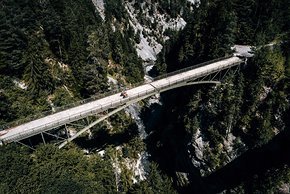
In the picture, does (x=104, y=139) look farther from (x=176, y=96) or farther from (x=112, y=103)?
(x=176, y=96)

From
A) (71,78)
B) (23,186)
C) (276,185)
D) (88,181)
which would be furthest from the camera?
(71,78)

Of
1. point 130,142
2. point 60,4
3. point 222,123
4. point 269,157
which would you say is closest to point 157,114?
point 130,142

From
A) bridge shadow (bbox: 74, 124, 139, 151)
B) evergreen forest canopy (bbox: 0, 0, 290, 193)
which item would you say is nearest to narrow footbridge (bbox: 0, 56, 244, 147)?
evergreen forest canopy (bbox: 0, 0, 290, 193)

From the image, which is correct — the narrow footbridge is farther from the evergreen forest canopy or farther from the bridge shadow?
the bridge shadow

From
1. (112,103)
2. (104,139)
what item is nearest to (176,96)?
(104,139)

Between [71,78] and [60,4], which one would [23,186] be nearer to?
[71,78]

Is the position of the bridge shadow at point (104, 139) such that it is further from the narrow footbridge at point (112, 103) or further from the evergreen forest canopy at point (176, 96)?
the narrow footbridge at point (112, 103)
